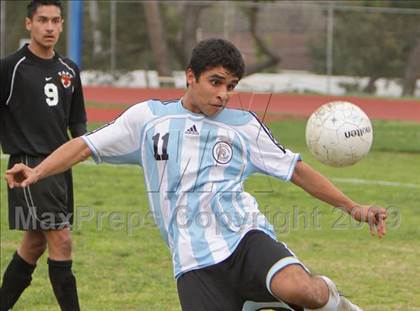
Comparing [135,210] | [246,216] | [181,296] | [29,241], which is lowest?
[135,210]

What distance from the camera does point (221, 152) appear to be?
4.18 metres

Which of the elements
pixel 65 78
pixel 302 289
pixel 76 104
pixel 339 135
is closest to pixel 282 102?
pixel 76 104

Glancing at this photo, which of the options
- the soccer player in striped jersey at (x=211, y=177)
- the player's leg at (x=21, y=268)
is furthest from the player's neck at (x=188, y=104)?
the player's leg at (x=21, y=268)

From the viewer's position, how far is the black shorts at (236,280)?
4.00 metres

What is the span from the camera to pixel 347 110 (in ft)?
17.4

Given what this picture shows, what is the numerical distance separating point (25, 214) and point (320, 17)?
71.7 feet

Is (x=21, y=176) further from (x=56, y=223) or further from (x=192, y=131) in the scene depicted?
(x=56, y=223)

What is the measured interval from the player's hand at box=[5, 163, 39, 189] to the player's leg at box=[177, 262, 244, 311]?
2.54ft

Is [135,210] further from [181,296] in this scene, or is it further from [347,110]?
[181,296]

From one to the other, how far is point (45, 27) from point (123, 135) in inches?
60.5

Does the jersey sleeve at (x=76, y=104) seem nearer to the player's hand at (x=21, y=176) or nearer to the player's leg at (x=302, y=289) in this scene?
the player's hand at (x=21, y=176)

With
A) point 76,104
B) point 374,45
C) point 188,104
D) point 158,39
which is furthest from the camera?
point 158,39

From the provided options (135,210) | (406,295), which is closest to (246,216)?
(406,295)

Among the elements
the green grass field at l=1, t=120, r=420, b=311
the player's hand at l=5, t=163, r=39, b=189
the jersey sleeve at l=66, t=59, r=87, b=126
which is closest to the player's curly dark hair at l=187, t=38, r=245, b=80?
the player's hand at l=5, t=163, r=39, b=189
